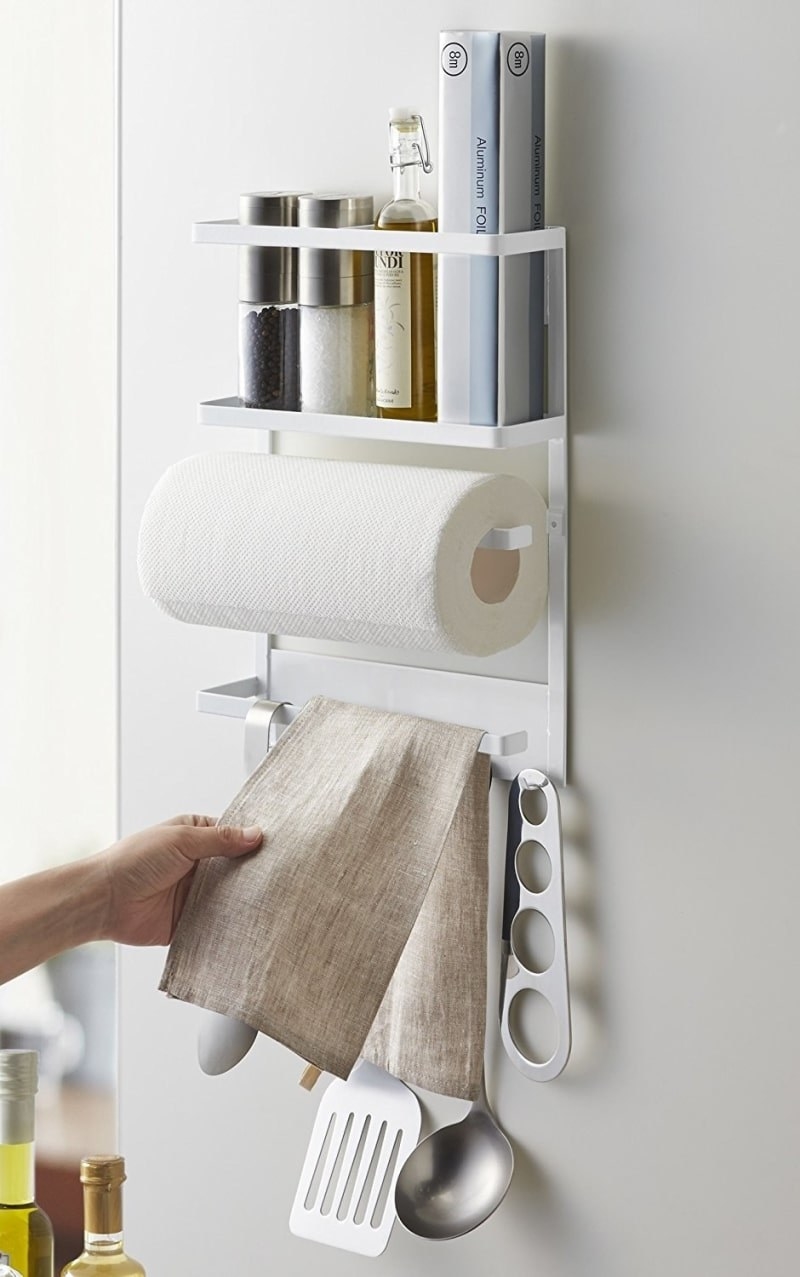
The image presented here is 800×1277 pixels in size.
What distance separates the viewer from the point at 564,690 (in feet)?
3.29

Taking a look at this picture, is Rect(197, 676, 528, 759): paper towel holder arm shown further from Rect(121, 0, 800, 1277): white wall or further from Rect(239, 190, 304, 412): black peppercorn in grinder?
Rect(239, 190, 304, 412): black peppercorn in grinder

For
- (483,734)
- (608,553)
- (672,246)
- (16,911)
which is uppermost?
(672,246)

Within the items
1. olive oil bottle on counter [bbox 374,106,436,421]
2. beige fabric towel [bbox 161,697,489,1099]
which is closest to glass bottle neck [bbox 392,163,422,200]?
olive oil bottle on counter [bbox 374,106,436,421]

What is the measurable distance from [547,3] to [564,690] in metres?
0.40

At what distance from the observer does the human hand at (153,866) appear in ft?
3.28

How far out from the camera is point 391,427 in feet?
3.09

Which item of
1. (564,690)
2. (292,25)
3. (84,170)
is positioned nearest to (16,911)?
(564,690)

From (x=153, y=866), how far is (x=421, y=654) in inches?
8.7

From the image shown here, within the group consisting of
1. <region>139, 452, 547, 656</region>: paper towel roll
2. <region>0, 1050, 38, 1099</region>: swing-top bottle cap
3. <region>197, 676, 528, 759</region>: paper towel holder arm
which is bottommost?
<region>0, 1050, 38, 1099</region>: swing-top bottle cap

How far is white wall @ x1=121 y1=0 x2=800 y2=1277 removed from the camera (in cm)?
91

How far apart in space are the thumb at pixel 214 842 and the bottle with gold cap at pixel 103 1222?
19 centimetres

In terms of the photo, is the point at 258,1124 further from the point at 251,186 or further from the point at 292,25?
the point at 292,25

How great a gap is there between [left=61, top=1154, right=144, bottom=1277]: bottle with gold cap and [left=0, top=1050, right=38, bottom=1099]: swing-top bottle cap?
54 millimetres

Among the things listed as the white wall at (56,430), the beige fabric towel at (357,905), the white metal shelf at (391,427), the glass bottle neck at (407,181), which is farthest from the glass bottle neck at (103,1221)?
the white wall at (56,430)
